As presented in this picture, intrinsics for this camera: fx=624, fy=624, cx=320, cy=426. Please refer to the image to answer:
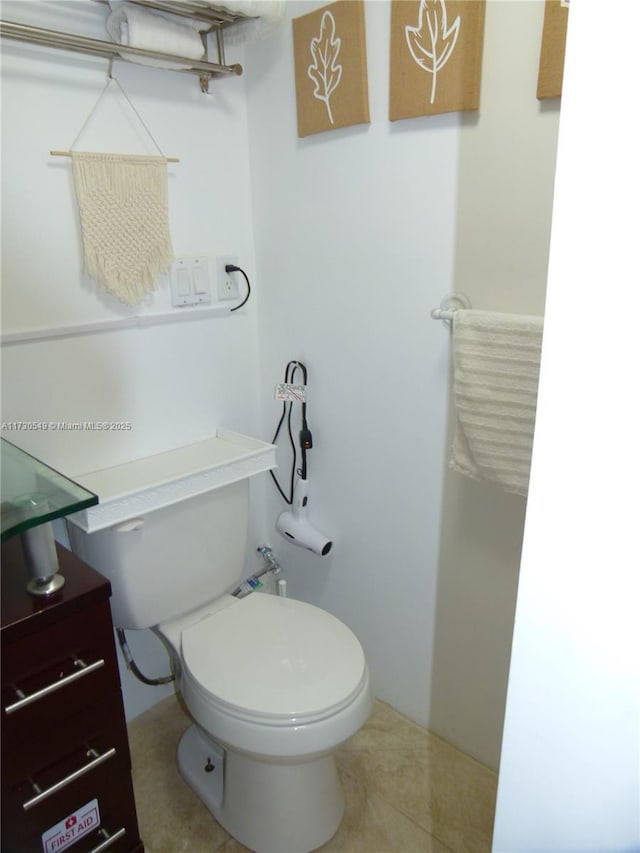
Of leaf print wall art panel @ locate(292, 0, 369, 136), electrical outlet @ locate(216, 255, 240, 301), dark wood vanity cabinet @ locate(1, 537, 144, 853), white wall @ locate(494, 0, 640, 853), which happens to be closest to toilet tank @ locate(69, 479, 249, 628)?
dark wood vanity cabinet @ locate(1, 537, 144, 853)

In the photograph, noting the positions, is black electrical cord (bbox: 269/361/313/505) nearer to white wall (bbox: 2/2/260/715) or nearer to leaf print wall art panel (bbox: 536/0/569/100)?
white wall (bbox: 2/2/260/715)

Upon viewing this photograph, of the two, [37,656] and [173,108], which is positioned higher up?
[173,108]

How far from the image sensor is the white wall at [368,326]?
141 cm

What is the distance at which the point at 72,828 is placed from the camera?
1179 millimetres

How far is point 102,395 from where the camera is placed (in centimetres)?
151

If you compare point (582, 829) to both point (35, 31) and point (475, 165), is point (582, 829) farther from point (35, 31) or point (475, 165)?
point (35, 31)

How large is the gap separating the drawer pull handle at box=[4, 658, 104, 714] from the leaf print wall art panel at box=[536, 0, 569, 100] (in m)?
1.32

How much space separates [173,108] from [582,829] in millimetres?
1588

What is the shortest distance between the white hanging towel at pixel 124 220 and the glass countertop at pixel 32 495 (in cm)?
48

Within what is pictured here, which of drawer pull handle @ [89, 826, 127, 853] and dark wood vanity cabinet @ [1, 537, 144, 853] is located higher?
dark wood vanity cabinet @ [1, 537, 144, 853]

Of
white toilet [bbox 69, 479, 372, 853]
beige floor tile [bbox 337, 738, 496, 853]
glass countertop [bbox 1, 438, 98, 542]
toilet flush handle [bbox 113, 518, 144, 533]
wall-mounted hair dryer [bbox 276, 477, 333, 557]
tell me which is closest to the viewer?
glass countertop [bbox 1, 438, 98, 542]

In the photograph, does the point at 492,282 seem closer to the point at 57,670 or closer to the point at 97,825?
the point at 57,670

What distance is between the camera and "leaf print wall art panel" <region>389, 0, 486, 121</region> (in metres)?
1.20

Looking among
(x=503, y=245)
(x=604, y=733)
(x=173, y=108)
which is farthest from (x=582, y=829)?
(x=173, y=108)
